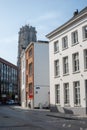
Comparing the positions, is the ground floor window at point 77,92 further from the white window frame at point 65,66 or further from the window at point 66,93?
the white window frame at point 65,66

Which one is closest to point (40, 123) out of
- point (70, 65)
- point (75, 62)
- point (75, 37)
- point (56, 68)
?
point (75, 62)

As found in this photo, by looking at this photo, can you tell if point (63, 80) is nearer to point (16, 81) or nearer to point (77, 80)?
point (77, 80)

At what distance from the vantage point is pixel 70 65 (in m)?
41.3

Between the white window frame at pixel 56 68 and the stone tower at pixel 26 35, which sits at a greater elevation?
the stone tower at pixel 26 35

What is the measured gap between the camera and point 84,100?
1474 inches

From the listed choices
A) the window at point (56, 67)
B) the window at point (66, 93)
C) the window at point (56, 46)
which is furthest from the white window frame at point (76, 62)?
the window at point (56, 46)

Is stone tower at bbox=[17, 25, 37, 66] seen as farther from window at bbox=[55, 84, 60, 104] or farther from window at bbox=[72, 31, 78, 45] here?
window at bbox=[72, 31, 78, 45]

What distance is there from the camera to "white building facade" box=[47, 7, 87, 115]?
3819cm

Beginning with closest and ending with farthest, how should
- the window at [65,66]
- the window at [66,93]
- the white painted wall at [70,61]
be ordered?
the white painted wall at [70,61] → the window at [66,93] → the window at [65,66]

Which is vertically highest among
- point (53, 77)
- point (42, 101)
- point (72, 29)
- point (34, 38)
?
point (34, 38)

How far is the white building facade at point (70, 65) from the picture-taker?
38.2m

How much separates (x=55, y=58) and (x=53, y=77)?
277 centimetres

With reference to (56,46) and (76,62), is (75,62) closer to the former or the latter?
(76,62)

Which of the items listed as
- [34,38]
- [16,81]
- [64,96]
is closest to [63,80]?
[64,96]
